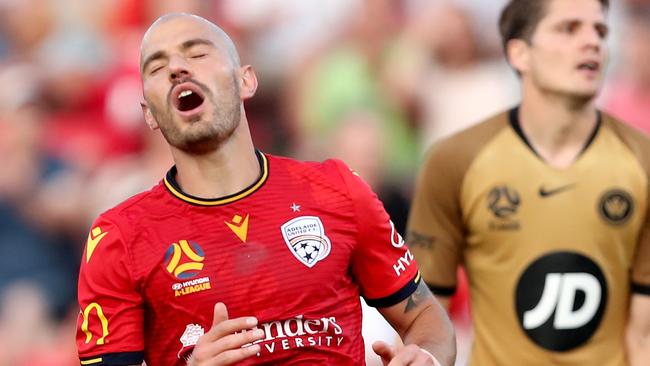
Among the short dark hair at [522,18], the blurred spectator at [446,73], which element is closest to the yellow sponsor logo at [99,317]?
the short dark hair at [522,18]

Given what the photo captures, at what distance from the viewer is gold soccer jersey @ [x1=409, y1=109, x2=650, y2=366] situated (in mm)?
5426

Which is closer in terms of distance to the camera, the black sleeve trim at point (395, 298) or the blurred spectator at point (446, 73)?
the black sleeve trim at point (395, 298)

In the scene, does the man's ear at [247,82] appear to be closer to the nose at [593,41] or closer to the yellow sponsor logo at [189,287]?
the yellow sponsor logo at [189,287]

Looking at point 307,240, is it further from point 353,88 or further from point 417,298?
point 353,88

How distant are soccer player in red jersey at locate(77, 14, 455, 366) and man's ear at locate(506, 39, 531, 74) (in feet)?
6.47

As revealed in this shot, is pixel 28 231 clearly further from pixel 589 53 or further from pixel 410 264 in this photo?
pixel 410 264

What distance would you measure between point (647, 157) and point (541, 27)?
0.76 meters

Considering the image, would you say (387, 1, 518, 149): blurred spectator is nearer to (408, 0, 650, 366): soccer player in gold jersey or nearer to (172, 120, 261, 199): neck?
(408, 0, 650, 366): soccer player in gold jersey

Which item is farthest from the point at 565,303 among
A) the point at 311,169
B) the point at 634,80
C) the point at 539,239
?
the point at 634,80

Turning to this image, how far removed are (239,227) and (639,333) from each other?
2.29 metres

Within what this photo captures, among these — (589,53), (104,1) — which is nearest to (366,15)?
(104,1)

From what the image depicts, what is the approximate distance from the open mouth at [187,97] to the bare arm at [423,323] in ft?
2.80

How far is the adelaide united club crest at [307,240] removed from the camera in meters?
3.81

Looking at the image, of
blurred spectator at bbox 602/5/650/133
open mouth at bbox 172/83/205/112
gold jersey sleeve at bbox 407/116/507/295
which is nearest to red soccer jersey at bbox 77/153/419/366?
open mouth at bbox 172/83/205/112
